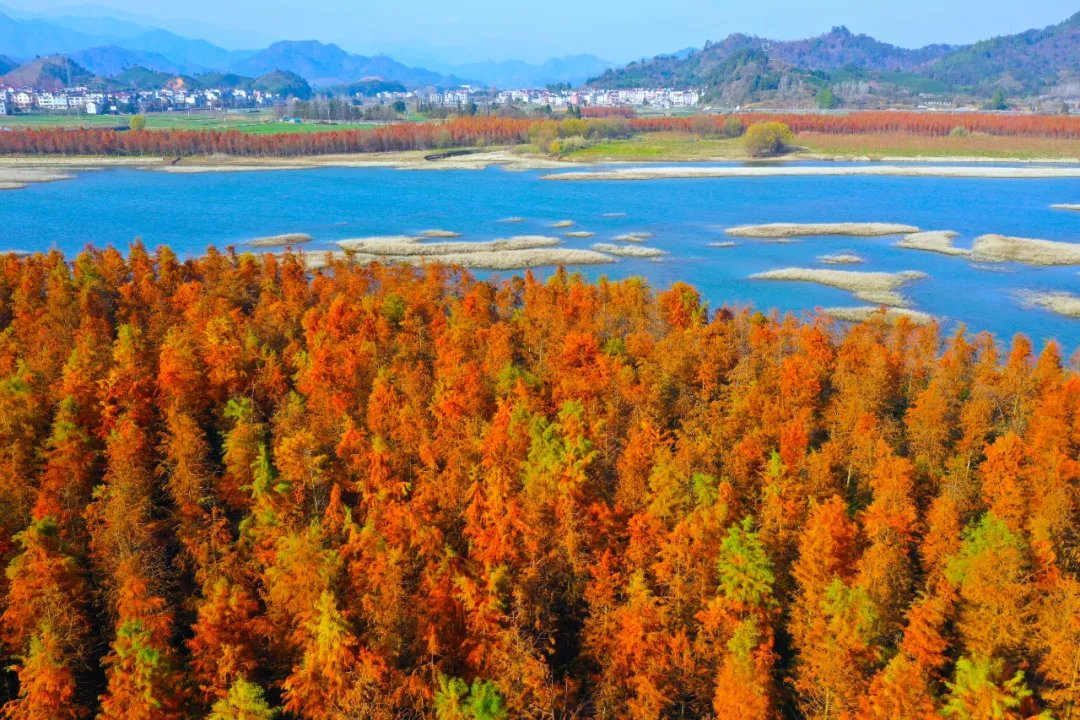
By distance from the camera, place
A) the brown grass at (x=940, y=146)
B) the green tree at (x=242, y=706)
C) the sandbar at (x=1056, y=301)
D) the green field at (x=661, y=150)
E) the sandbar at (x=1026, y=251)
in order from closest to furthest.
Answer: the green tree at (x=242, y=706), the sandbar at (x=1056, y=301), the sandbar at (x=1026, y=251), the brown grass at (x=940, y=146), the green field at (x=661, y=150)

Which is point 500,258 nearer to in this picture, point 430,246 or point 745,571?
point 430,246

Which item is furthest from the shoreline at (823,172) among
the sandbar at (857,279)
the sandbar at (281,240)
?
the sandbar at (857,279)

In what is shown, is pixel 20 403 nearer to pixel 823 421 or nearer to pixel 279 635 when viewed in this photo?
pixel 279 635

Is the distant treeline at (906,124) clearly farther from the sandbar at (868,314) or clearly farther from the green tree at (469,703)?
the green tree at (469,703)

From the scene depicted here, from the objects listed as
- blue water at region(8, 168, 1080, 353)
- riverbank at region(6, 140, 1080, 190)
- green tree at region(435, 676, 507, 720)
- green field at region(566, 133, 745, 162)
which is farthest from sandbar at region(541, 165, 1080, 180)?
green tree at region(435, 676, 507, 720)

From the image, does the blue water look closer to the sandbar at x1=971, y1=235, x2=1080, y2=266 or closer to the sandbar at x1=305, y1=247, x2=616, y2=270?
the sandbar at x1=971, y1=235, x2=1080, y2=266

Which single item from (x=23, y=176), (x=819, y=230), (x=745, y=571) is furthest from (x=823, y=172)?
(x=23, y=176)
